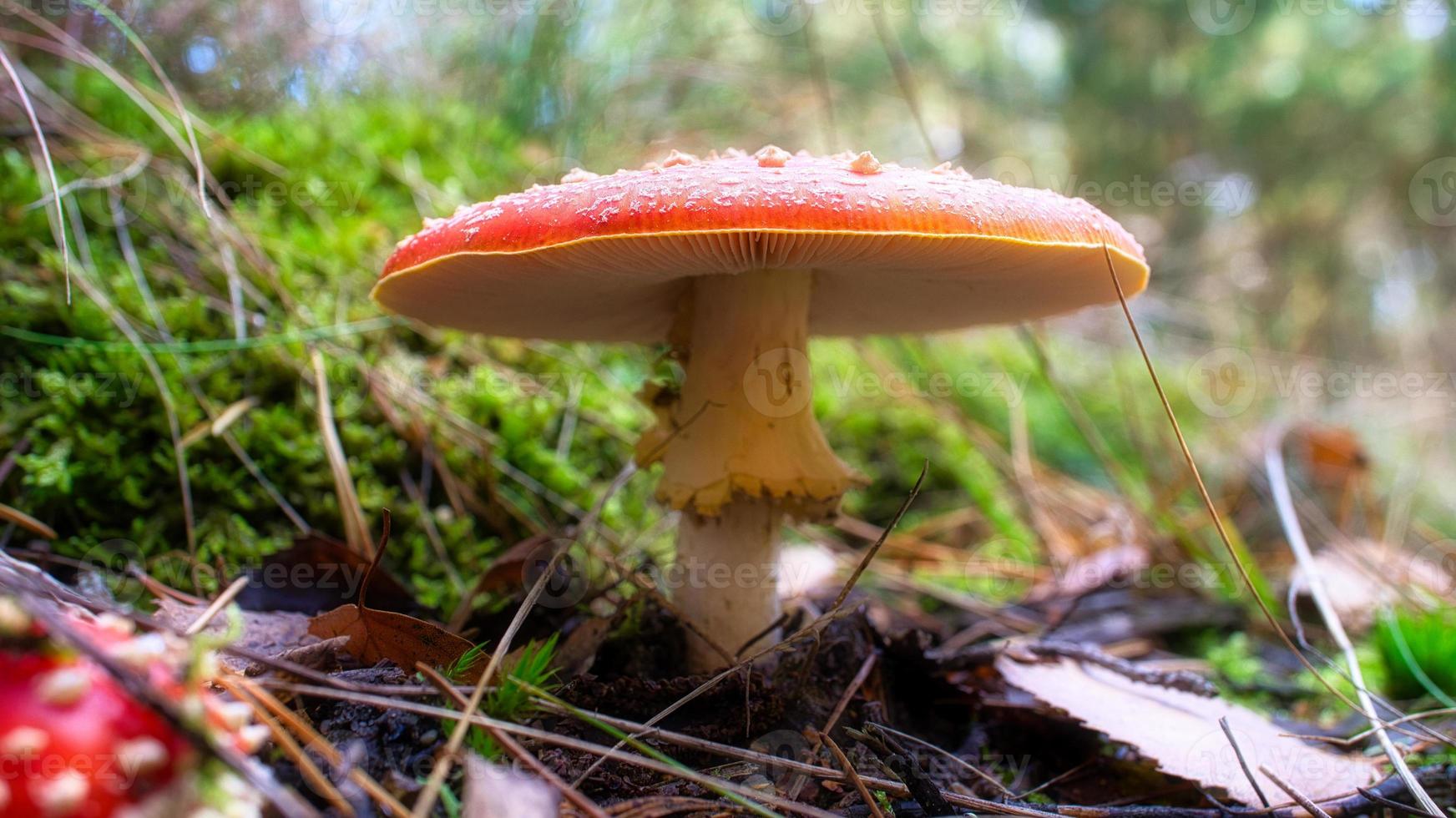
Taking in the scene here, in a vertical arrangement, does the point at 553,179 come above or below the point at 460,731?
above

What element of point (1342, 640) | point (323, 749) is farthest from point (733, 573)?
point (1342, 640)

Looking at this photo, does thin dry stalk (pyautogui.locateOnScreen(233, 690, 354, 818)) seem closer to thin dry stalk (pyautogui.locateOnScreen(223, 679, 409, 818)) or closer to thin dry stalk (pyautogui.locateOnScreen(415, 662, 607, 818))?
thin dry stalk (pyautogui.locateOnScreen(223, 679, 409, 818))

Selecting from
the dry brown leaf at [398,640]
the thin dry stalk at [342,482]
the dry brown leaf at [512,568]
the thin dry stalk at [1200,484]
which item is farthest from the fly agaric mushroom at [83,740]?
the thin dry stalk at [1200,484]

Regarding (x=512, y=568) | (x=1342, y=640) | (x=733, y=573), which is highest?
(x=1342, y=640)

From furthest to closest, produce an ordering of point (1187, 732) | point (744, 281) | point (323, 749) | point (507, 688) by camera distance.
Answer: point (744, 281) < point (1187, 732) < point (507, 688) < point (323, 749)

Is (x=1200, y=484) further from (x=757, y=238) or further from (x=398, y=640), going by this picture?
(x=398, y=640)

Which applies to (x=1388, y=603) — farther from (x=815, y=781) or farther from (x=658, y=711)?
(x=658, y=711)

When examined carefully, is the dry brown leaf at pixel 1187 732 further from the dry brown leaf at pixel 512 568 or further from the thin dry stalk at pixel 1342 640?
the dry brown leaf at pixel 512 568
